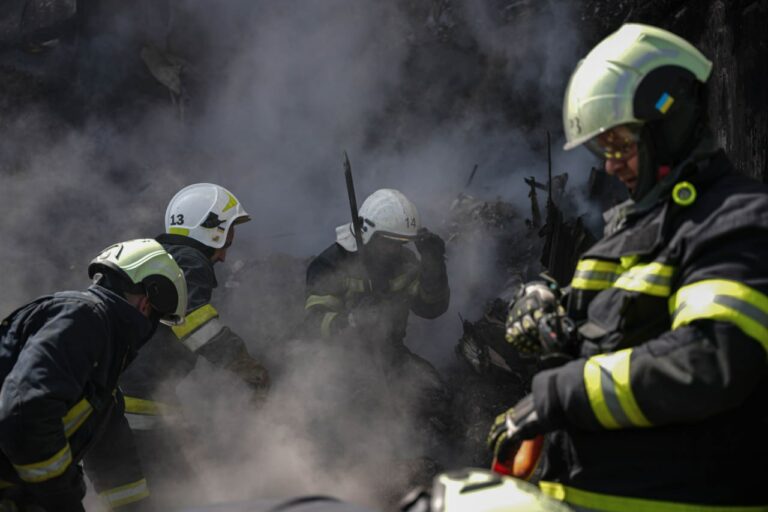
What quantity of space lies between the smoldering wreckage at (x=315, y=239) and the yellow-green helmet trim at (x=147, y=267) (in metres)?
1.00

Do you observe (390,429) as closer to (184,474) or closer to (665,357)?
(184,474)

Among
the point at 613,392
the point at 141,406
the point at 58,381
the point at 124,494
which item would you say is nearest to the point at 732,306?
the point at 613,392

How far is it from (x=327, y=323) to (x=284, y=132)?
443 centimetres

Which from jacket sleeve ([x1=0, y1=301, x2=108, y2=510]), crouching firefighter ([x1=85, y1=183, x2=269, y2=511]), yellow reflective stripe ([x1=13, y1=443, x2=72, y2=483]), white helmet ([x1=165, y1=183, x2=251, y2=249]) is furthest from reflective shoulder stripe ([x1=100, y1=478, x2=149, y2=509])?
white helmet ([x1=165, y1=183, x2=251, y2=249])

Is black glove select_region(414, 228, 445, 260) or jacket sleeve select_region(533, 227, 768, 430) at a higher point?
jacket sleeve select_region(533, 227, 768, 430)

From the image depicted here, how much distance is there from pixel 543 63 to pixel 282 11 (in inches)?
154

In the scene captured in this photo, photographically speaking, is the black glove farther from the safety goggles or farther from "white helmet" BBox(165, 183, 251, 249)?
the safety goggles

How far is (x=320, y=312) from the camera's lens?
7.07 meters

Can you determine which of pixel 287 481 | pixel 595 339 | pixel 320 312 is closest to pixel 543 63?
pixel 320 312

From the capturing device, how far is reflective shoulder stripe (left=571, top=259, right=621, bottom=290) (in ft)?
7.75

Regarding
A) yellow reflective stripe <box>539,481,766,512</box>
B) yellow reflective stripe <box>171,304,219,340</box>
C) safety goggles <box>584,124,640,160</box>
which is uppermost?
safety goggles <box>584,124,640,160</box>

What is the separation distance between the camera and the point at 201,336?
5.21m

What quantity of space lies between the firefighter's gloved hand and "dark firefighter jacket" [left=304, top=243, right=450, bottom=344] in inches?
177

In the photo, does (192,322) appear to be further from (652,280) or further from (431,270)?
(652,280)
